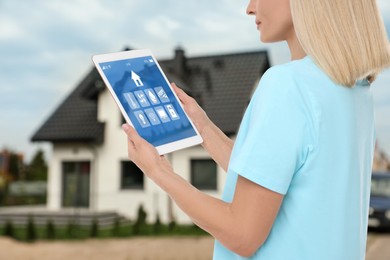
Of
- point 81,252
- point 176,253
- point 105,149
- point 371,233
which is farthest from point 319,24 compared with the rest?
point 105,149

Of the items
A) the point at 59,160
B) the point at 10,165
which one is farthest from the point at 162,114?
the point at 10,165

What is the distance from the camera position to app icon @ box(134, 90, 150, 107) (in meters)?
1.38

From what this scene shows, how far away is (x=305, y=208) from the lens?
1183 mm

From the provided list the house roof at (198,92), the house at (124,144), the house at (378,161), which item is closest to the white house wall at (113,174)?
the house at (124,144)

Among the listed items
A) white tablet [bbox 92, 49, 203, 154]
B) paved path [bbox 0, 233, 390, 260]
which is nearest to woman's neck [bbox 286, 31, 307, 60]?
white tablet [bbox 92, 49, 203, 154]

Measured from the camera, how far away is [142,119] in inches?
53.0

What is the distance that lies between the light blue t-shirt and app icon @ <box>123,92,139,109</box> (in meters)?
0.29

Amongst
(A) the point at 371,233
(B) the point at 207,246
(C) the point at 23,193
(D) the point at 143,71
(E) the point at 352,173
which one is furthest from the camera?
(C) the point at 23,193

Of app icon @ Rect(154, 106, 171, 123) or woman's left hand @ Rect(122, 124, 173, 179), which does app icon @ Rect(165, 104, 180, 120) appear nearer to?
app icon @ Rect(154, 106, 171, 123)

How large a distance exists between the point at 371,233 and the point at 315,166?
1369cm

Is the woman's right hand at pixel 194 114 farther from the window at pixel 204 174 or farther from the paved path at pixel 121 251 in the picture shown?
the window at pixel 204 174

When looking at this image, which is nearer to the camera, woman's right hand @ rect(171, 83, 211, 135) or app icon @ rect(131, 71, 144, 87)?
app icon @ rect(131, 71, 144, 87)

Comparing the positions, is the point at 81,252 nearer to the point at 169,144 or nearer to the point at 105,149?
the point at 169,144

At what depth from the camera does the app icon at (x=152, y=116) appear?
1.36 m
